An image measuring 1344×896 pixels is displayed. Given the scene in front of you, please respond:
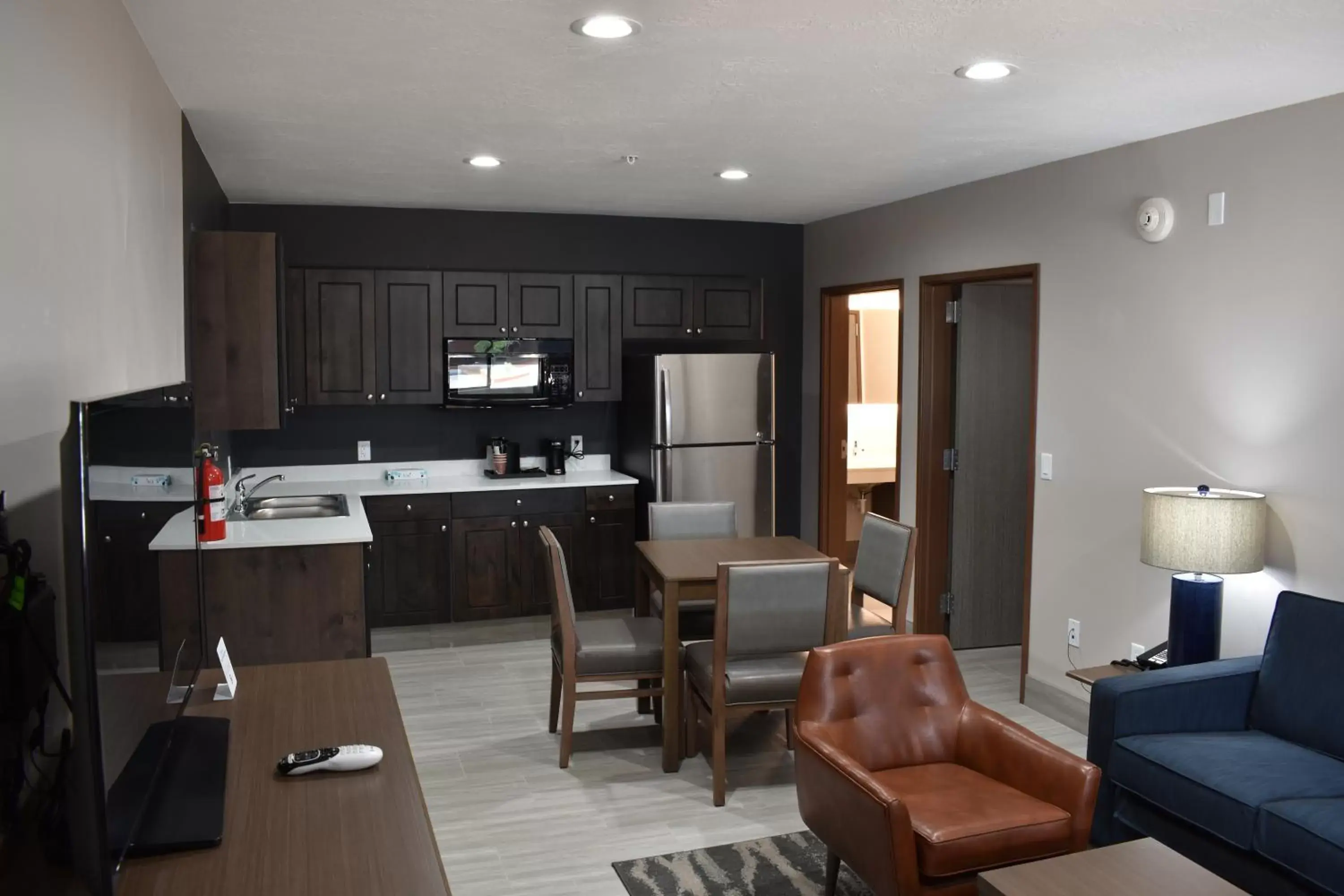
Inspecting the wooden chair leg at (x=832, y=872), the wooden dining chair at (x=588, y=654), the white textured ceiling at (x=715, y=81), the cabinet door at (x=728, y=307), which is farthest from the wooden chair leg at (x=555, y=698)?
the cabinet door at (x=728, y=307)

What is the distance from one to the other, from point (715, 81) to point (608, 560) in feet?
11.7

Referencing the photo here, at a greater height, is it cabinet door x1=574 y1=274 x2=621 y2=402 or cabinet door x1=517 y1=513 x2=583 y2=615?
cabinet door x1=574 y1=274 x2=621 y2=402

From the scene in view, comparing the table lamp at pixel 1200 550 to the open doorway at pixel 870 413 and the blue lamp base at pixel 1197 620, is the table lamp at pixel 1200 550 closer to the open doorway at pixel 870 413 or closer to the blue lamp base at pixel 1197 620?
the blue lamp base at pixel 1197 620

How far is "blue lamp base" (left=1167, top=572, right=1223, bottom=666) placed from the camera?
370 cm

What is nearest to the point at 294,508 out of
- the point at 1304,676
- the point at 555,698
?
the point at 555,698

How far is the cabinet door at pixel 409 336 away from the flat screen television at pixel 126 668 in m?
4.15

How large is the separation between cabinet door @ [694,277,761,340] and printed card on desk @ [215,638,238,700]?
4748 millimetres

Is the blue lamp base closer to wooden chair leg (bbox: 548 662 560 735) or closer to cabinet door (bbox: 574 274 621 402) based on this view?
wooden chair leg (bbox: 548 662 560 735)

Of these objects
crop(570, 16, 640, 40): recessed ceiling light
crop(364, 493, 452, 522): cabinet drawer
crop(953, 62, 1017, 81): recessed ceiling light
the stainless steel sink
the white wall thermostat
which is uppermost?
crop(953, 62, 1017, 81): recessed ceiling light

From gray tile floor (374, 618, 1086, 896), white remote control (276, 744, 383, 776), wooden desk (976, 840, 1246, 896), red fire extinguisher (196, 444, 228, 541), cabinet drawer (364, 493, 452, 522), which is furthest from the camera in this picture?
cabinet drawer (364, 493, 452, 522)

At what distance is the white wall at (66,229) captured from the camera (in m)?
1.64

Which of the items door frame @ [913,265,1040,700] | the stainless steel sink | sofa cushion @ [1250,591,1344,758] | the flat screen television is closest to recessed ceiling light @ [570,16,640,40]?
the flat screen television

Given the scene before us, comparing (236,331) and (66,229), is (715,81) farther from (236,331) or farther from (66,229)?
(236,331)

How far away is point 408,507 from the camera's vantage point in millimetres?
5988
